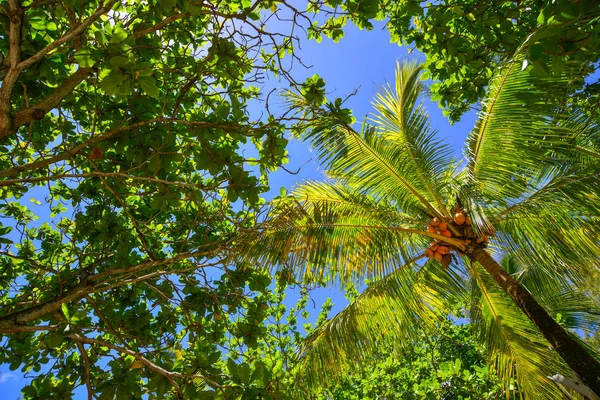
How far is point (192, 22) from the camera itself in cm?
412

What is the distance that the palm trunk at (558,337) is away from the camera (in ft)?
10.7

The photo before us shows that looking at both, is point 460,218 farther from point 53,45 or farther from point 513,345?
point 53,45

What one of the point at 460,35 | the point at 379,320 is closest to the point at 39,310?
the point at 379,320

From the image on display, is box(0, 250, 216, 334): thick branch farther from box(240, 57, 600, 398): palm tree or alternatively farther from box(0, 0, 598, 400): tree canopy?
box(240, 57, 600, 398): palm tree

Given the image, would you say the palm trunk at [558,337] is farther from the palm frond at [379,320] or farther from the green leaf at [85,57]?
the green leaf at [85,57]

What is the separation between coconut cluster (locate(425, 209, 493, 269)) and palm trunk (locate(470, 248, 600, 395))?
1.35 feet

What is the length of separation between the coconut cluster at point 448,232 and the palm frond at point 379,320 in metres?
0.61

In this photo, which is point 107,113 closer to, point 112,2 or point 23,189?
point 112,2

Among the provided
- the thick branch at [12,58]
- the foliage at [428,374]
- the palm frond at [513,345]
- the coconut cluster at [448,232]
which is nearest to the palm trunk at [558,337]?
the coconut cluster at [448,232]

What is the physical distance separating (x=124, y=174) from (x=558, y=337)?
4012 millimetres

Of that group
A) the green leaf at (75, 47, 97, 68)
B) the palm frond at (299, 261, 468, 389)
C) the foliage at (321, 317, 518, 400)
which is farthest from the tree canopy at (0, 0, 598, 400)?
the foliage at (321, 317, 518, 400)

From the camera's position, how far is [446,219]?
17.0 feet

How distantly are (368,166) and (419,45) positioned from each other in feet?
5.59

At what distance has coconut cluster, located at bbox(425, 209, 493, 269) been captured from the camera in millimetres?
4953
